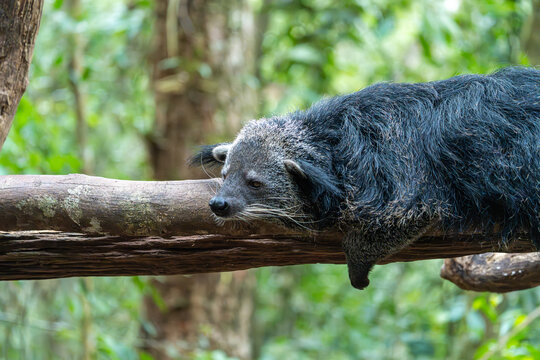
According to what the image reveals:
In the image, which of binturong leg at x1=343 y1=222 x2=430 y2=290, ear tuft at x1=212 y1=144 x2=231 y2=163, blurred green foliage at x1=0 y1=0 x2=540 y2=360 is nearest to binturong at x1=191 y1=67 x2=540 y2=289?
binturong leg at x1=343 y1=222 x2=430 y2=290

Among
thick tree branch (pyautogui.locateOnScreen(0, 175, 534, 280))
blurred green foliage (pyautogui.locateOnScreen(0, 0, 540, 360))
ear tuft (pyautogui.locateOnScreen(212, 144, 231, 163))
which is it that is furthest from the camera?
blurred green foliage (pyautogui.locateOnScreen(0, 0, 540, 360))

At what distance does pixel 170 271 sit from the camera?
3275 millimetres

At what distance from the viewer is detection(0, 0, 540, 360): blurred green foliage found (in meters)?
4.48

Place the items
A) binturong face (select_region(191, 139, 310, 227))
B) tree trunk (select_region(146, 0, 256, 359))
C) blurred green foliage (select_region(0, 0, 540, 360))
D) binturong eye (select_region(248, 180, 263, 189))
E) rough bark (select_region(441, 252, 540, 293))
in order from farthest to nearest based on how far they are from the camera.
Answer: tree trunk (select_region(146, 0, 256, 359)) < blurred green foliage (select_region(0, 0, 540, 360)) < rough bark (select_region(441, 252, 540, 293)) < binturong eye (select_region(248, 180, 263, 189)) < binturong face (select_region(191, 139, 310, 227))

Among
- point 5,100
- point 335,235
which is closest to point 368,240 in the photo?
point 335,235

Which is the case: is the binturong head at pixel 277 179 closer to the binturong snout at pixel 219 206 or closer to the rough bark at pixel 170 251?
the binturong snout at pixel 219 206

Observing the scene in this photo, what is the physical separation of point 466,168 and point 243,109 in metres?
3.19

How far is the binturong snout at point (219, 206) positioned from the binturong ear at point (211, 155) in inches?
28.5

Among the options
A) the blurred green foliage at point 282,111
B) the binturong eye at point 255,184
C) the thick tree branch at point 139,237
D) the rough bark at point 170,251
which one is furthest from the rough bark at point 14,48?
the binturong eye at point 255,184

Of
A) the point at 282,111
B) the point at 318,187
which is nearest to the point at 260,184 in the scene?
the point at 318,187

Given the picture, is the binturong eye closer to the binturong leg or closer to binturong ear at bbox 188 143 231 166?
binturong ear at bbox 188 143 231 166

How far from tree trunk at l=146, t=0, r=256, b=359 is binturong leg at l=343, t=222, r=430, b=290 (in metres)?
2.69

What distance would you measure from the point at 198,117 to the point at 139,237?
280 cm

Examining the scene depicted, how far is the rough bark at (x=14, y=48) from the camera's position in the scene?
2.83 metres
